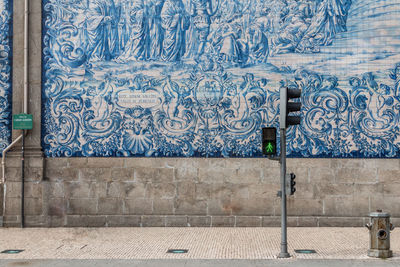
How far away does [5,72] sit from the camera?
39.7ft

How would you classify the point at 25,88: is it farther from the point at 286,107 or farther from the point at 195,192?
the point at 286,107

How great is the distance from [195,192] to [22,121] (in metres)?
4.11

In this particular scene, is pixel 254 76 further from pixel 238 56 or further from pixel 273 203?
pixel 273 203

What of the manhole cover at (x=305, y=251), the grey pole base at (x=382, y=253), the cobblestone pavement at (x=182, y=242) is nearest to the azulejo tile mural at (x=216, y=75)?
the cobblestone pavement at (x=182, y=242)

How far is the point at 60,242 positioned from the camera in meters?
10.2

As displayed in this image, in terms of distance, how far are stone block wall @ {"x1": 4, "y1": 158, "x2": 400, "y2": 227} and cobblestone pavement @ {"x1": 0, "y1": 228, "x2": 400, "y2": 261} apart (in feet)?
1.21

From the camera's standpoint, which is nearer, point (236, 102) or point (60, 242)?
point (60, 242)

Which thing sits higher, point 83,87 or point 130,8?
point 130,8

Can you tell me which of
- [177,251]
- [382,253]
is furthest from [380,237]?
[177,251]

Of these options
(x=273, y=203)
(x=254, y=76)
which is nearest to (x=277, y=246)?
(x=273, y=203)

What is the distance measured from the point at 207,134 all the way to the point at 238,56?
73.0 inches

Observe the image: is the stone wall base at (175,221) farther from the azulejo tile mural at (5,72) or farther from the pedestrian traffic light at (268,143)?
the pedestrian traffic light at (268,143)

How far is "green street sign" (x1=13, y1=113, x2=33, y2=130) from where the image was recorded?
Result: 11.8m

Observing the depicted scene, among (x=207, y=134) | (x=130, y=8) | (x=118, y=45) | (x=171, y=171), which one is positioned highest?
(x=130, y=8)
